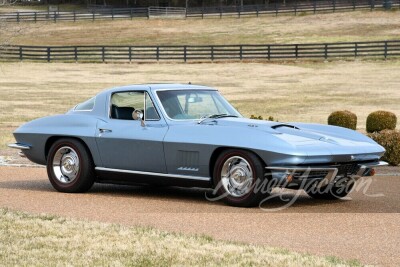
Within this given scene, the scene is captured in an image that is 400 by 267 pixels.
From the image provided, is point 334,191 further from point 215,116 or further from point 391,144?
point 391,144

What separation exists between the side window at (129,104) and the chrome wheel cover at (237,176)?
4.77 feet

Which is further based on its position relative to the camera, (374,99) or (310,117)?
(374,99)

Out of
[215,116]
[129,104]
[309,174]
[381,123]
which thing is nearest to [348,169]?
[309,174]

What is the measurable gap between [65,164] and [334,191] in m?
3.41

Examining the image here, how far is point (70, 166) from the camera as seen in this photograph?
1225 centimetres

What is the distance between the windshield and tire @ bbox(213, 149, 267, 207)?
97 centimetres

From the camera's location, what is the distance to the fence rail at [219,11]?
89.9 meters

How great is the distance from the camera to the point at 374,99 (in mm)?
39844

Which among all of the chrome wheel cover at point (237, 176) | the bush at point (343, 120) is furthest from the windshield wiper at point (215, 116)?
the bush at point (343, 120)

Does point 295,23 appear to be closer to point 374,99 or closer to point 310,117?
point 374,99

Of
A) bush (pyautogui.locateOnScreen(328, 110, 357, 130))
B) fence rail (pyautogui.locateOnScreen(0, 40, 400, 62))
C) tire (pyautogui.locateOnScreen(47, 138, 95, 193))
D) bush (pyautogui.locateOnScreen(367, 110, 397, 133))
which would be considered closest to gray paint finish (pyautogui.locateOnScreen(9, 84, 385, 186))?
tire (pyautogui.locateOnScreen(47, 138, 95, 193))

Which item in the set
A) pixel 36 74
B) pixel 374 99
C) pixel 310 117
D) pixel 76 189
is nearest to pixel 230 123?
pixel 76 189

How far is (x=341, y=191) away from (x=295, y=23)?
75130 mm

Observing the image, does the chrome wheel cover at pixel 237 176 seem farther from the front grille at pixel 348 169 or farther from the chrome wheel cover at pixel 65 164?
the chrome wheel cover at pixel 65 164
